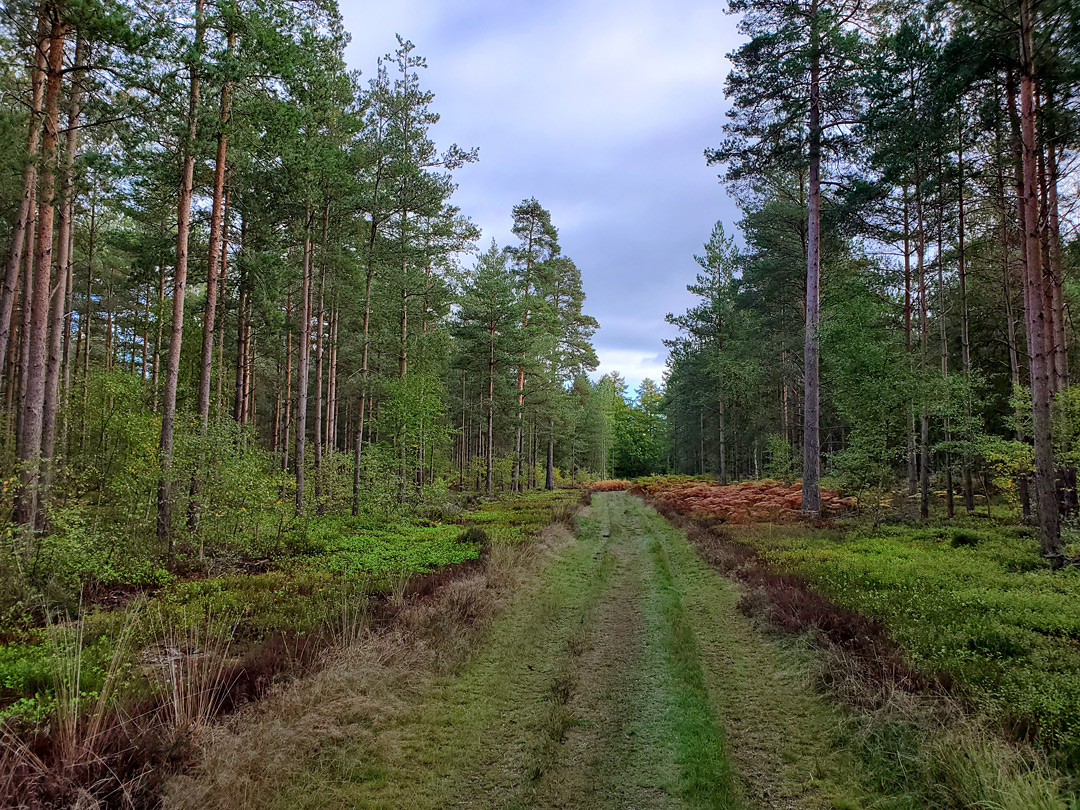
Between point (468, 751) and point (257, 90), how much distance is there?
1400 centimetres

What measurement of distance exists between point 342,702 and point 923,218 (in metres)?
22.3

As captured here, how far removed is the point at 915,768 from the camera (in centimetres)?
364

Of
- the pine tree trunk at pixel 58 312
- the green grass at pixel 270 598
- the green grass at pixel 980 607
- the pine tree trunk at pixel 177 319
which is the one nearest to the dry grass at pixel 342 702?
the green grass at pixel 270 598

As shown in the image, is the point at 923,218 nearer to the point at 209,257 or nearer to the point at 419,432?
the point at 419,432

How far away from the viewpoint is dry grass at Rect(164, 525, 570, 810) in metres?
3.35

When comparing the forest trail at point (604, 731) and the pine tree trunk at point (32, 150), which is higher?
the pine tree trunk at point (32, 150)

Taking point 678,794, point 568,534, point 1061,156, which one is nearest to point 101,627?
point 678,794

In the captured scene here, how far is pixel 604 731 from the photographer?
14.8 ft

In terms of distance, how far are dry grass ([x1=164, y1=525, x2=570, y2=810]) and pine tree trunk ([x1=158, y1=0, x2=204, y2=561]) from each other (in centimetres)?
528

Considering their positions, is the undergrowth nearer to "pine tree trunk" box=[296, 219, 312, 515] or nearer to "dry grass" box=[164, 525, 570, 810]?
"dry grass" box=[164, 525, 570, 810]

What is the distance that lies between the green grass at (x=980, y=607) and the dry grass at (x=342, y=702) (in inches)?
203

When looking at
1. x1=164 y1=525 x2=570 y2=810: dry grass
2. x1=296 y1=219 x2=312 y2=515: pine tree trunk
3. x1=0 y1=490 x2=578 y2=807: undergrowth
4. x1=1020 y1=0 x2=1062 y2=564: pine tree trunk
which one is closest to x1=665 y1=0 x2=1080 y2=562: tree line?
x1=1020 y1=0 x2=1062 y2=564: pine tree trunk

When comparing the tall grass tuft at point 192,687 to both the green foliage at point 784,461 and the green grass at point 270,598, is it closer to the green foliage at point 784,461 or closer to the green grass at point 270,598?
the green grass at point 270,598

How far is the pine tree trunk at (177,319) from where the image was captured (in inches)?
366
